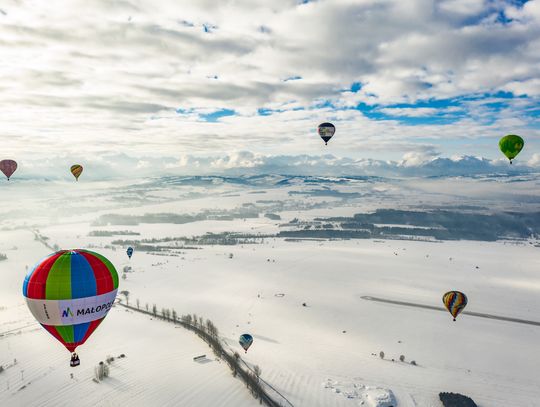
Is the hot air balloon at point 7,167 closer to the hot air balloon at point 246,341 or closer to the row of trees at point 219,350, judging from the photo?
the row of trees at point 219,350

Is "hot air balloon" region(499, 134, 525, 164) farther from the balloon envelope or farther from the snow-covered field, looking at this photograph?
the balloon envelope

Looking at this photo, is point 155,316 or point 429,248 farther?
point 429,248

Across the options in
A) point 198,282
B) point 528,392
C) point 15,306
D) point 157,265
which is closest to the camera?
point 528,392

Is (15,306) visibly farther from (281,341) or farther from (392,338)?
(392,338)

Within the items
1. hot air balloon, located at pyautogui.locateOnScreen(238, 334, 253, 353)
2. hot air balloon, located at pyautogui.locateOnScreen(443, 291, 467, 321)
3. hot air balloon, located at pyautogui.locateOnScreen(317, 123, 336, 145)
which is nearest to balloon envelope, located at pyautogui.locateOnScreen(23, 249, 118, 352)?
hot air balloon, located at pyautogui.locateOnScreen(238, 334, 253, 353)

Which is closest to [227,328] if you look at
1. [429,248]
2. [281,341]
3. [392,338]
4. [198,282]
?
[281,341]

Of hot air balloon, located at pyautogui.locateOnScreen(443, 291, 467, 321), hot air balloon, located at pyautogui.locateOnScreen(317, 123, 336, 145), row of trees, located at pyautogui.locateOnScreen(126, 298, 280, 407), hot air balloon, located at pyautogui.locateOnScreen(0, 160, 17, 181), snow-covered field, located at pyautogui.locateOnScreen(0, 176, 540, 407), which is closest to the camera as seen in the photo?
row of trees, located at pyautogui.locateOnScreen(126, 298, 280, 407)
